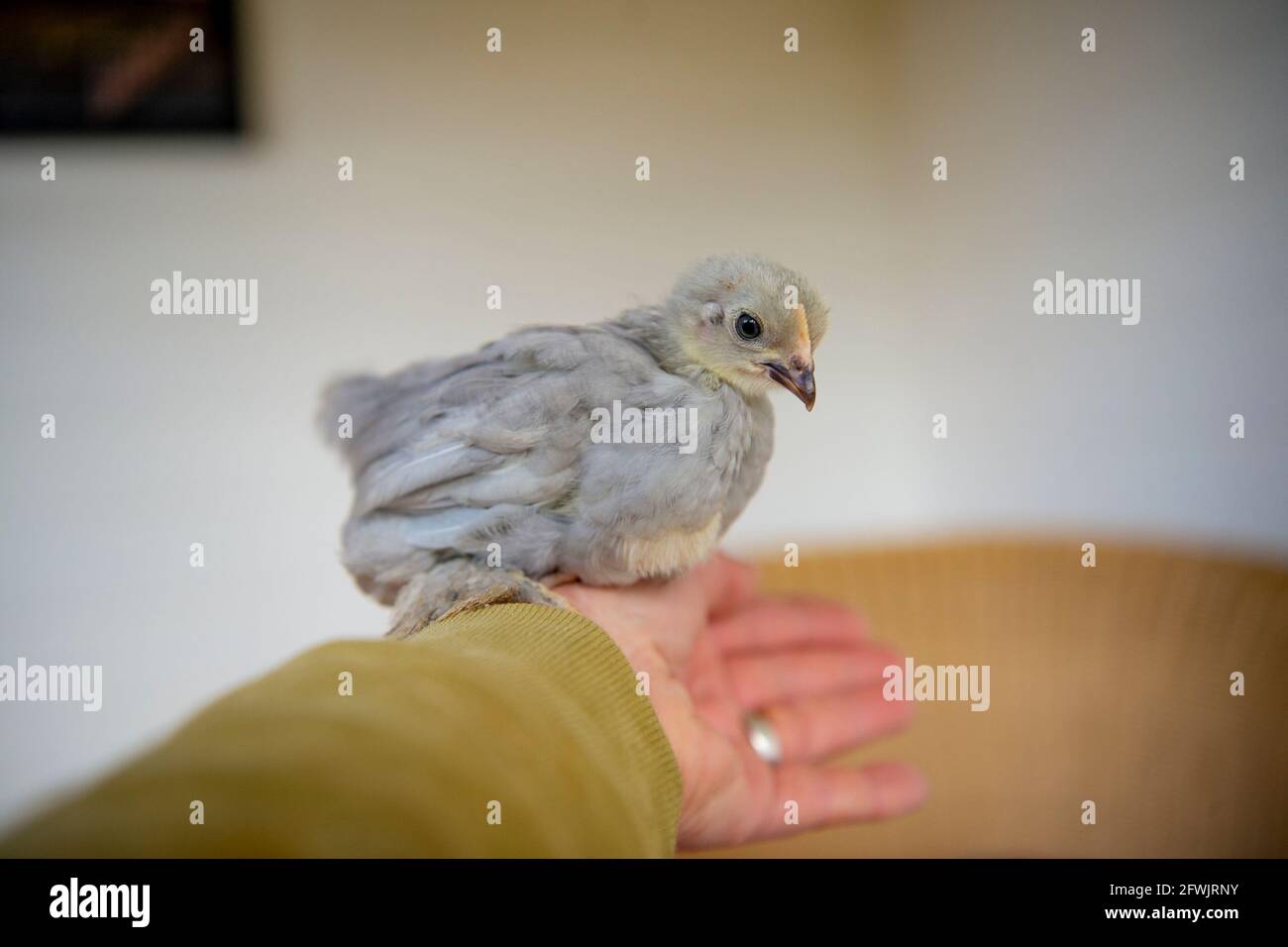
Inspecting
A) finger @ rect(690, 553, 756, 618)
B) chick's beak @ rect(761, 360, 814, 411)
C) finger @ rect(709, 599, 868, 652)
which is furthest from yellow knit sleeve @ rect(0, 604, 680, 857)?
finger @ rect(709, 599, 868, 652)

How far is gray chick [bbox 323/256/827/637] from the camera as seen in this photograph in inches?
Result: 36.7

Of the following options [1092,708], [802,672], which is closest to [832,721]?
[802,672]

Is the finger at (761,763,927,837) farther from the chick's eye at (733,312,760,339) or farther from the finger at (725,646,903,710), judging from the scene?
the chick's eye at (733,312,760,339)

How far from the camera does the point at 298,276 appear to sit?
133 centimetres

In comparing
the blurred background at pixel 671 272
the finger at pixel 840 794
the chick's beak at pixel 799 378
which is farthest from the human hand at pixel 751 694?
the chick's beak at pixel 799 378

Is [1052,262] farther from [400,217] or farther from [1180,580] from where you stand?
[400,217]

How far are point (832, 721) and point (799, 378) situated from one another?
26.7 inches

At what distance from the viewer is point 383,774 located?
1.94 feet

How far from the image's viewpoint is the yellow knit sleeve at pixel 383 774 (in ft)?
1.78

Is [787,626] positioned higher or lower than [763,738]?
higher

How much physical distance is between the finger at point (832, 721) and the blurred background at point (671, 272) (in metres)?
0.11

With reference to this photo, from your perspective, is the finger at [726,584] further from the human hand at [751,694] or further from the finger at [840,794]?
the finger at [840,794]

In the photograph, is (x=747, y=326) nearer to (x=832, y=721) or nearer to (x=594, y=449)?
(x=594, y=449)
